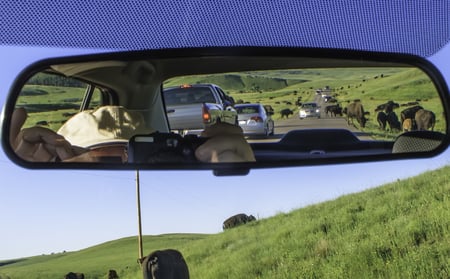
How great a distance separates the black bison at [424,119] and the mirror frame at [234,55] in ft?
0.29

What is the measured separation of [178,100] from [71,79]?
604 millimetres

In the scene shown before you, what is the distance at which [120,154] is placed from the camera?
9.57 ft

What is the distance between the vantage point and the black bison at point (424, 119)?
341 cm

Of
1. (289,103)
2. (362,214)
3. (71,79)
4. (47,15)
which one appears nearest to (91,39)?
(47,15)

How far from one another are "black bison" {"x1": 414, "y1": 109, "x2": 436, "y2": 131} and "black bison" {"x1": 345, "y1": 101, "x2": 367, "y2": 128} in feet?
0.94

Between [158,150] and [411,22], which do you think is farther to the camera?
[411,22]

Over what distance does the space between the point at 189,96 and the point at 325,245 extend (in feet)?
14.1

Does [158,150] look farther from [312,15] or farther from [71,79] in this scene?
[312,15]

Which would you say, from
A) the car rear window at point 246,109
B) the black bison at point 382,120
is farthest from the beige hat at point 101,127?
the black bison at point 382,120

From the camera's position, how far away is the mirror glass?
2975mm

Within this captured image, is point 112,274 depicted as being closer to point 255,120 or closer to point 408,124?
point 255,120

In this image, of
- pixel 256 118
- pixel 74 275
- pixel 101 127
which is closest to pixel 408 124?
pixel 256 118

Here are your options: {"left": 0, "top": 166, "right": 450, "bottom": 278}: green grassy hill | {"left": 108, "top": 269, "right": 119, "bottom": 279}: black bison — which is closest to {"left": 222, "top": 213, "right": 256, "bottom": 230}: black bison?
{"left": 0, "top": 166, "right": 450, "bottom": 278}: green grassy hill

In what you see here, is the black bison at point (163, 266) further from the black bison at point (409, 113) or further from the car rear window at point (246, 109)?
the black bison at point (409, 113)
